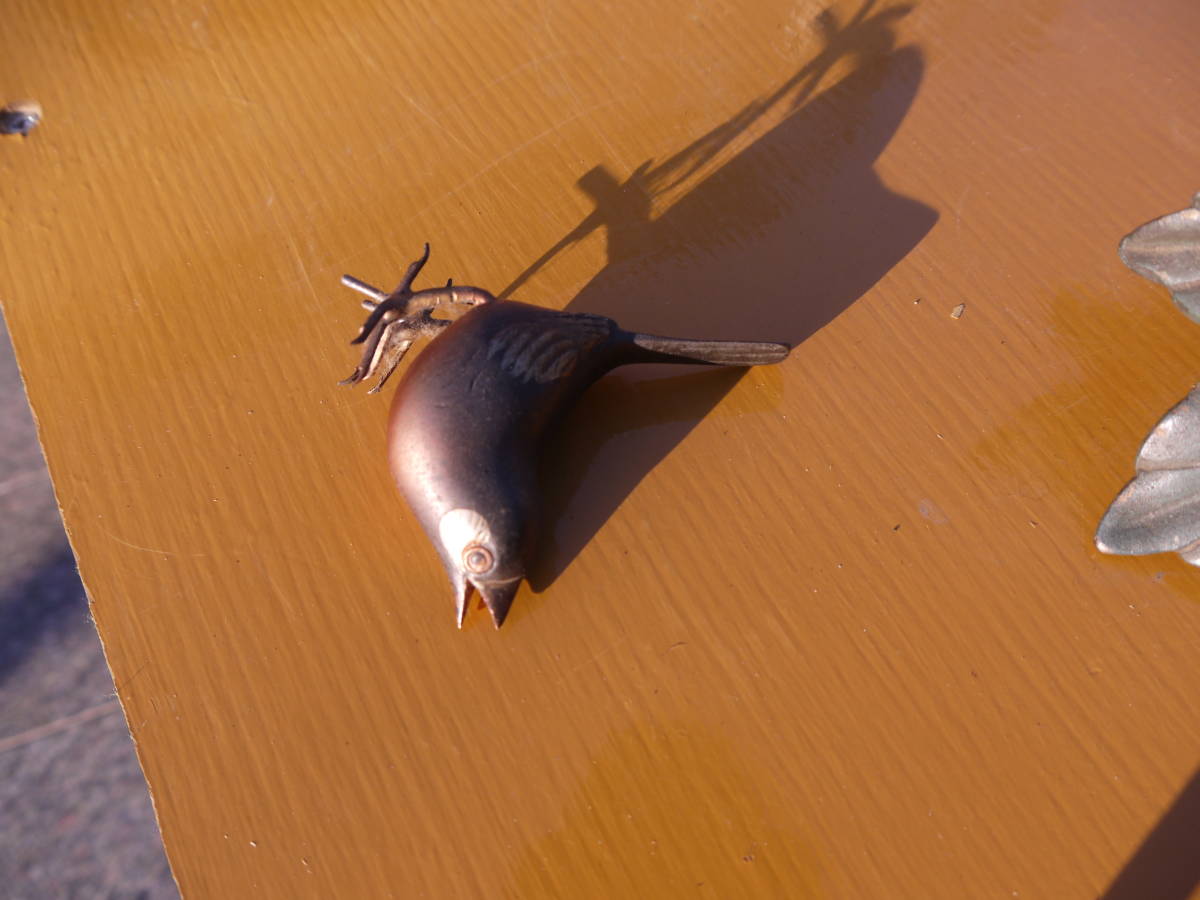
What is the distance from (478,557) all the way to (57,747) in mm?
2829

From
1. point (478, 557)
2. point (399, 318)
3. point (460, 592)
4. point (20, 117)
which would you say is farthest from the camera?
point (20, 117)

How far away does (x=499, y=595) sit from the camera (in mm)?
2639

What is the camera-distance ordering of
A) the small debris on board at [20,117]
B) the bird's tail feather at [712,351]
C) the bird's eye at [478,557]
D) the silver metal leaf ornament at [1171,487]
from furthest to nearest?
the small debris on board at [20,117] < the bird's tail feather at [712,351] < the silver metal leaf ornament at [1171,487] < the bird's eye at [478,557]

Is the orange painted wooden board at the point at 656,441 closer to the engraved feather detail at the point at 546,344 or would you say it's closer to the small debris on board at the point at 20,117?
the small debris on board at the point at 20,117

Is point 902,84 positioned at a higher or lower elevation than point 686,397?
higher

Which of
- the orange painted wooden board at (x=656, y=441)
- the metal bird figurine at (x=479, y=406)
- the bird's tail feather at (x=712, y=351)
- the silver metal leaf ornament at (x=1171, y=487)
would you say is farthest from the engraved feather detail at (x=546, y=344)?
the silver metal leaf ornament at (x=1171, y=487)

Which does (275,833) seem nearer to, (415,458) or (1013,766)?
(415,458)

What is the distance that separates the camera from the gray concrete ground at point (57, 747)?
12.4ft

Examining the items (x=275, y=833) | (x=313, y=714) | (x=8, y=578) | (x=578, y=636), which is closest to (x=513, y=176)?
(x=578, y=636)

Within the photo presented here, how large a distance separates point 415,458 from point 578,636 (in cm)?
76

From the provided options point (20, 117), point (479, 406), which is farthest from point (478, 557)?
point (20, 117)

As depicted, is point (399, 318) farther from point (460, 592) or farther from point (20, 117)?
point (20, 117)

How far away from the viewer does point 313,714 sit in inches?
108

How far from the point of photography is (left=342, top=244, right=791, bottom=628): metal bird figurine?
2555mm
